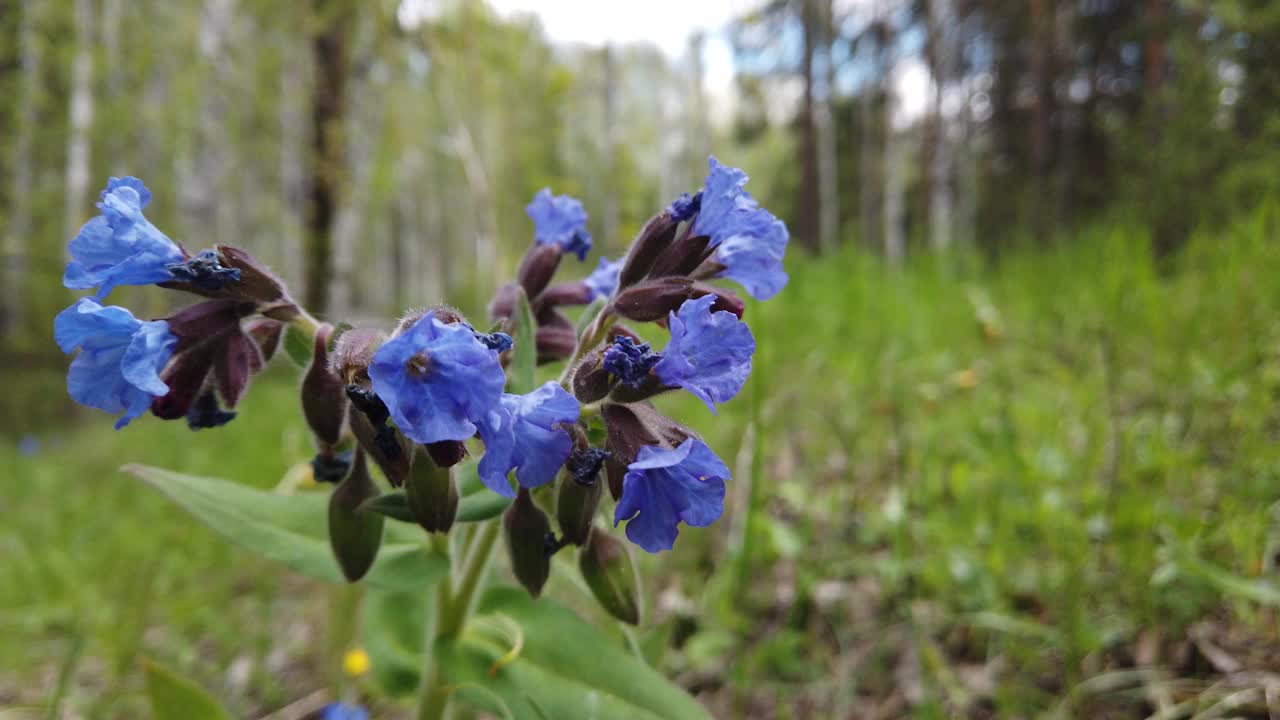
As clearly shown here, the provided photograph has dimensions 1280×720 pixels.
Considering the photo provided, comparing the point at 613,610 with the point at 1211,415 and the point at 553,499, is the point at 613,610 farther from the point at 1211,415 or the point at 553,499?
the point at 1211,415

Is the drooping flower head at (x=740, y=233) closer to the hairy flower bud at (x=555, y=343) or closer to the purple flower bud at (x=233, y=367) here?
the hairy flower bud at (x=555, y=343)

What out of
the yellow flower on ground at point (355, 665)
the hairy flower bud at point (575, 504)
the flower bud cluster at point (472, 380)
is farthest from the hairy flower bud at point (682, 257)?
the yellow flower on ground at point (355, 665)

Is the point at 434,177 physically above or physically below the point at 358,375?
above

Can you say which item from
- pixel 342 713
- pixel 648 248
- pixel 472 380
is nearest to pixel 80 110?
pixel 342 713

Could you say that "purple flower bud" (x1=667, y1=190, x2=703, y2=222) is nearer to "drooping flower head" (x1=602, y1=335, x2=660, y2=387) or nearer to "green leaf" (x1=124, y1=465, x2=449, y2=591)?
"drooping flower head" (x1=602, y1=335, x2=660, y2=387)

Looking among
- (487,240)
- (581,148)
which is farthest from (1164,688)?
(581,148)
